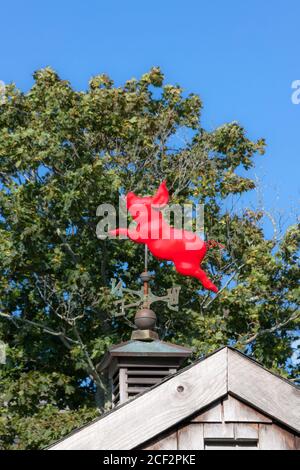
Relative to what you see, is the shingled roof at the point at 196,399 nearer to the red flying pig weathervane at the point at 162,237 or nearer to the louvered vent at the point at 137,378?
the louvered vent at the point at 137,378

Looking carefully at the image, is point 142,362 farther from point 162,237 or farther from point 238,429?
point 162,237

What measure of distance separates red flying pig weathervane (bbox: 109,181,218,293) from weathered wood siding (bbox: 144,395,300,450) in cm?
1275

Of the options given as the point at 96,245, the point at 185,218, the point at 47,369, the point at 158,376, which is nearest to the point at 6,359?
the point at 47,369

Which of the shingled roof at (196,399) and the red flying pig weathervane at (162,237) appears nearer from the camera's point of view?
the shingled roof at (196,399)

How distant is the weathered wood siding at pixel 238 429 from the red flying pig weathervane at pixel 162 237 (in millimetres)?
12749

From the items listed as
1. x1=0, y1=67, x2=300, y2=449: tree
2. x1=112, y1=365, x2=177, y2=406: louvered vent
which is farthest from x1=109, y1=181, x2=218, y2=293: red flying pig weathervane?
x1=112, y1=365, x2=177, y2=406: louvered vent

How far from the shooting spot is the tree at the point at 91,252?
25.8 metres

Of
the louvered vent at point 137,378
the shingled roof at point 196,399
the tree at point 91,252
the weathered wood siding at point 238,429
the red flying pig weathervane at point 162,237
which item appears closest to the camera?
the shingled roof at point 196,399

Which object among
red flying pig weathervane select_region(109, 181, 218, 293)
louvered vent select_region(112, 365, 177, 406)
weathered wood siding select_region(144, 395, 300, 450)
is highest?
red flying pig weathervane select_region(109, 181, 218, 293)

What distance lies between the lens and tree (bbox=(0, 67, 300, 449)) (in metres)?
25.8

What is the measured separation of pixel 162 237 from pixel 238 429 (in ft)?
43.7

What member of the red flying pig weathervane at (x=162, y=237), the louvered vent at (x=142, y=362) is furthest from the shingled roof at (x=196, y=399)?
the red flying pig weathervane at (x=162, y=237)

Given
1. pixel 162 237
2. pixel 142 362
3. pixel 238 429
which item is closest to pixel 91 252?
pixel 162 237

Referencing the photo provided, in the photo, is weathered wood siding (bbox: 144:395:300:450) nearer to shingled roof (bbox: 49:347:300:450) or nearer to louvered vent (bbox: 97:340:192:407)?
shingled roof (bbox: 49:347:300:450)
